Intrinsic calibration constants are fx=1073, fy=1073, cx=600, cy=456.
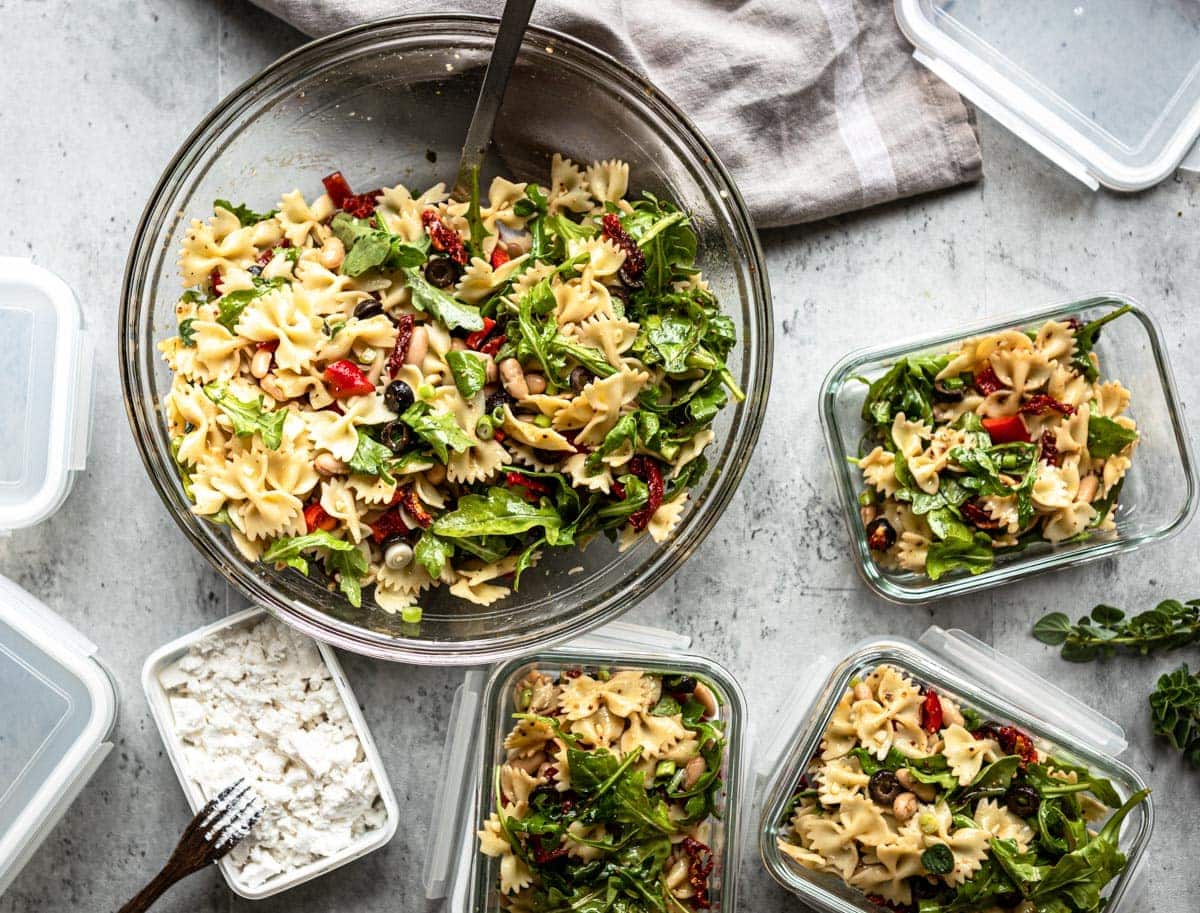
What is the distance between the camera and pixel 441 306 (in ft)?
8.76

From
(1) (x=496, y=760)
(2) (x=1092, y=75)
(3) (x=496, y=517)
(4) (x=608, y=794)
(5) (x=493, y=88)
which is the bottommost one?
(1) (x=496, y=760)

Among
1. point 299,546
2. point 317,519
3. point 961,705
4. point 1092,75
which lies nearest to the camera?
point 299,546

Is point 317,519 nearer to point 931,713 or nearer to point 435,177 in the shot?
point 435,177

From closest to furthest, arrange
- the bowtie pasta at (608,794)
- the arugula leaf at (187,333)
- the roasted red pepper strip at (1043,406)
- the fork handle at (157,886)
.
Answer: the arugula leaf at (187,333), the bowtie pasta at (608,794), the fork handle at (157,886), the roasted red pepper strip at (1043,406)

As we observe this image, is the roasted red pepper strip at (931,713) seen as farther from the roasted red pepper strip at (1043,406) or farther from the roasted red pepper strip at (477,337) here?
the roasted red pepper strip at (477,337)

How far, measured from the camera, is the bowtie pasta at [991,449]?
9.81 ft

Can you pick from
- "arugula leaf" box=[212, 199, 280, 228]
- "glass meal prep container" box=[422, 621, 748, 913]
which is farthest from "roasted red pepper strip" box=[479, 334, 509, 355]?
"glass meal prep container" box=[422, 621, 748, 913]

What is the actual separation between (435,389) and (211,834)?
4.50 feet

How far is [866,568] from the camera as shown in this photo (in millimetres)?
3100

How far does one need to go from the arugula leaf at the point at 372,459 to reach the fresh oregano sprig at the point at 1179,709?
2.41m

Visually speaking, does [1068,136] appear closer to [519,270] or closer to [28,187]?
[519,270]

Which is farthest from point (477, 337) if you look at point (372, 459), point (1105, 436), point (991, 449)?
point (1105, 436)

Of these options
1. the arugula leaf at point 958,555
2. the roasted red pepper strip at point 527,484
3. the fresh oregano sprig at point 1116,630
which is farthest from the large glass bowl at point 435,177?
the fresh oregano sprig at point 1116,630

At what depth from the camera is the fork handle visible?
2924 mm
